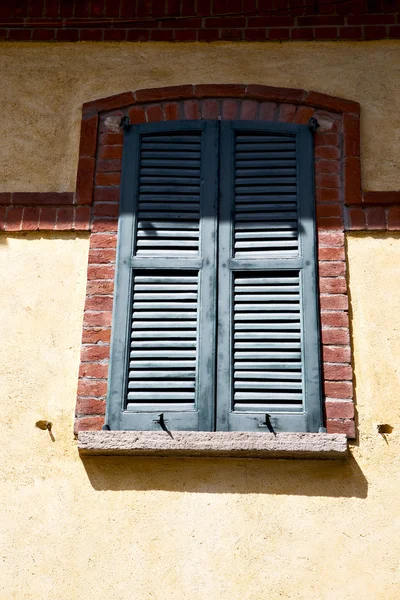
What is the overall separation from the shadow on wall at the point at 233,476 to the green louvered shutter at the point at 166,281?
0.61 ft

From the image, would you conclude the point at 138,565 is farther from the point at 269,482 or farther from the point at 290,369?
the point at 290,369

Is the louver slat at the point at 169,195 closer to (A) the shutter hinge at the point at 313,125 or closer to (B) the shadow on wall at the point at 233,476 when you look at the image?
(A) the shutter hinge at the point at 313,125

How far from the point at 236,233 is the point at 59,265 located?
954 mm

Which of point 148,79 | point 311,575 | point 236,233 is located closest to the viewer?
point 311,575

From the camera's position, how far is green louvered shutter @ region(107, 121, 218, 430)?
4.43 metres

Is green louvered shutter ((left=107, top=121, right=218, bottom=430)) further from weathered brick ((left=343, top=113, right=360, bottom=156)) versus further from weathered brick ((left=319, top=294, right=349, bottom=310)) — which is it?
weathered brick ((left=343, top=113, right=360, bottom=156))

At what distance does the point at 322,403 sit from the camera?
437 cm

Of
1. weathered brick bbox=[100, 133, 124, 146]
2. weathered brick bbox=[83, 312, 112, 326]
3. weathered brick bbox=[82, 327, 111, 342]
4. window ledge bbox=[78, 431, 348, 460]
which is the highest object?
weathered brick bbox=[100, 133, 124, 146]

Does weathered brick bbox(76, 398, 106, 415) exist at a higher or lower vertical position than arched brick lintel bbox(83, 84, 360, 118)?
lower

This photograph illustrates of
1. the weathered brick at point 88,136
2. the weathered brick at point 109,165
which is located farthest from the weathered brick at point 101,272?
the weathered brick at point 88,136
